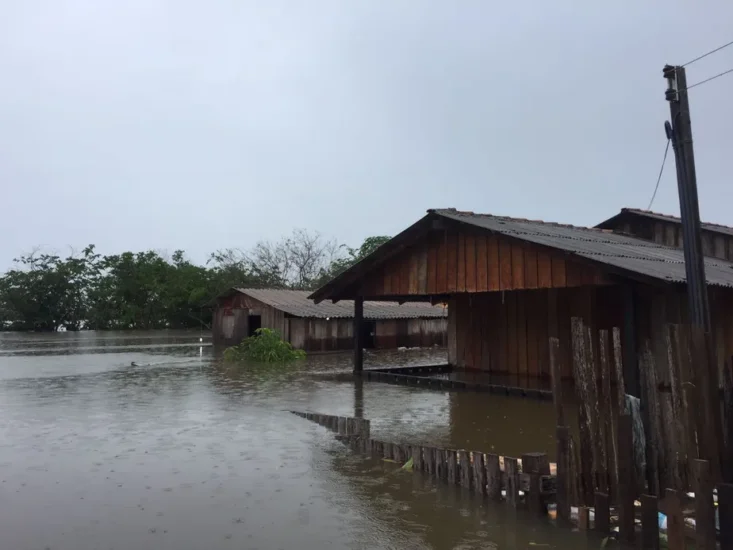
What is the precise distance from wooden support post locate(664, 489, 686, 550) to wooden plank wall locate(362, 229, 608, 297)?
7.20 m

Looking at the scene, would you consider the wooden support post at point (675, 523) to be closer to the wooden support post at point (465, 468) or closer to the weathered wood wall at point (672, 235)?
the wooden support post at point (465, 468)

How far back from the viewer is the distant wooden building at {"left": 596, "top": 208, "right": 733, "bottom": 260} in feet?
62.7

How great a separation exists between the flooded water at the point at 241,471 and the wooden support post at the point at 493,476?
0.20 meters

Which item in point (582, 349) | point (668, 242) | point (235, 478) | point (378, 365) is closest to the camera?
point (582, 349)

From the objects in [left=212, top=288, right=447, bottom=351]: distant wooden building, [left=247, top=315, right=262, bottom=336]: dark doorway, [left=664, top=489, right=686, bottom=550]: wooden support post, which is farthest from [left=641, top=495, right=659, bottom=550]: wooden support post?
[left=247, top=315, right=262, bottom=336]: dark doorway

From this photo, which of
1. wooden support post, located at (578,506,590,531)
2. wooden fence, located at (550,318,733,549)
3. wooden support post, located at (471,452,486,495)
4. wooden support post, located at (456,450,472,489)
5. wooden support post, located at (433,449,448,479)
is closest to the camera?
wooden fence, located at (550,318,733,549)

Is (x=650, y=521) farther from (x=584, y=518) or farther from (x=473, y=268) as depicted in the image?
(x=473, y=268)

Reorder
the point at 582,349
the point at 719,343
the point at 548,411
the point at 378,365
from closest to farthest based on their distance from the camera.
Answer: the point at 582,349
the point at 548,411
the point at 719,343
the point at 378,365

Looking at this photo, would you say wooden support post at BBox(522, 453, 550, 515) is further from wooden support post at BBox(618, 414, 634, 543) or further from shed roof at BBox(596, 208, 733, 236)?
shed roof at BBox(596, 208, 733, 236)

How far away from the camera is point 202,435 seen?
10.4 m

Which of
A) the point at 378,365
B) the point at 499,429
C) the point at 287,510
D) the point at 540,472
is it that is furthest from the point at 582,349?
the point at 378,365

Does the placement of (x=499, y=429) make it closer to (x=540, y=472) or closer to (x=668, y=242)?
(x=540, y=472)

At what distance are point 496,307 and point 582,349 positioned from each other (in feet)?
40.4

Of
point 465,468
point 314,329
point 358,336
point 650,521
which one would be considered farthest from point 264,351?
point 650,521
